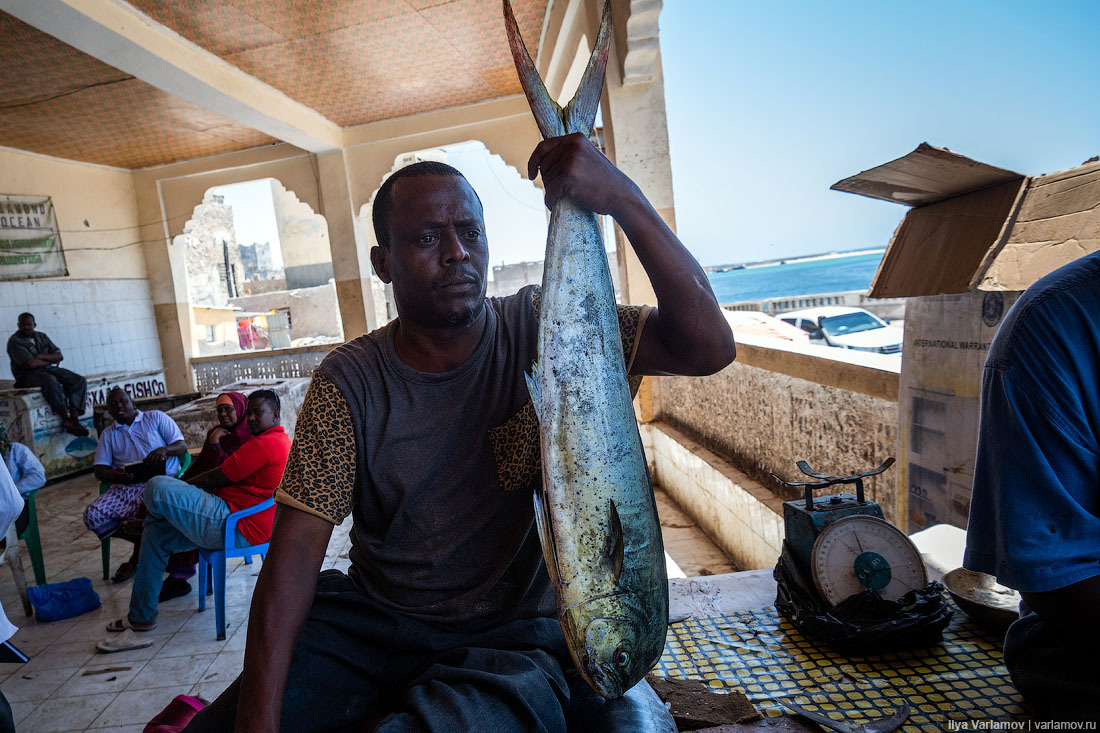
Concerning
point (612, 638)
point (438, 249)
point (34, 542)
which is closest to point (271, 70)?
point (34, 542)

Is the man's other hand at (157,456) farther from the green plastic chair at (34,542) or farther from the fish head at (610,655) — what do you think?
the fish head at (610,655)

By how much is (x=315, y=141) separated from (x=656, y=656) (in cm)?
968

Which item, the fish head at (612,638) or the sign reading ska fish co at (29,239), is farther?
the sign reading ska fish co at (29,239)

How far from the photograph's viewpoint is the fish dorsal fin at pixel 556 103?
4.09 feet

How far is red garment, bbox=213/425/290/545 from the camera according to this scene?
3586mm

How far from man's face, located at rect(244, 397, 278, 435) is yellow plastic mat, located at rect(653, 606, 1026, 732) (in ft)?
8.89

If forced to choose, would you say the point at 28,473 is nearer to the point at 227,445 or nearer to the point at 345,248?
the point at 227,445

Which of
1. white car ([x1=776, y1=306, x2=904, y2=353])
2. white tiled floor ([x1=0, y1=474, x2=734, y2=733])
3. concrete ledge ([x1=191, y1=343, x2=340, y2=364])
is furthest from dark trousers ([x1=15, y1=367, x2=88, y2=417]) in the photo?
white car ([x1=776, y1=306, x2=904, y2=353])

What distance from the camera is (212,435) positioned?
4180mm

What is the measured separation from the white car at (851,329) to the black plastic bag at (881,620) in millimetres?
9158

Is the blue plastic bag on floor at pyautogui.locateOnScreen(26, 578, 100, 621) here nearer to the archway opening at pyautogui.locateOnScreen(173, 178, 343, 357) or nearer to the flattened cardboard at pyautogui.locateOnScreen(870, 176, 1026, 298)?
the flattened cardboard at pyautogui.locateOnScreen(870, 176, 1026, 298)

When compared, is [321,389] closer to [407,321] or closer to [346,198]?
[407,321]

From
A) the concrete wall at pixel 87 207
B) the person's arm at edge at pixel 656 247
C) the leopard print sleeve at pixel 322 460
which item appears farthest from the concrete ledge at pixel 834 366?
the concrete wall at pixel 87 207

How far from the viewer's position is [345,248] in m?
10.1
